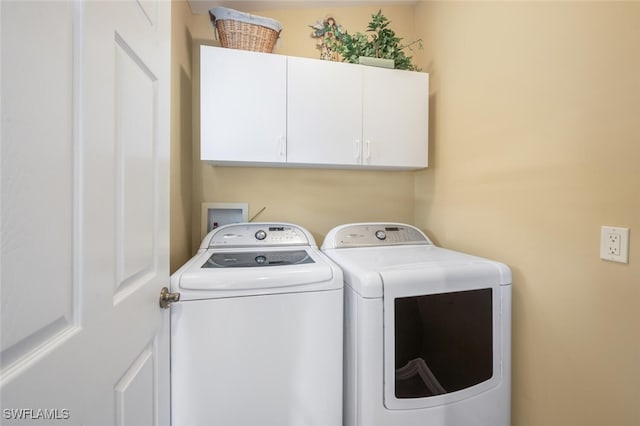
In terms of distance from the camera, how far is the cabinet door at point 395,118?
63.5 inches

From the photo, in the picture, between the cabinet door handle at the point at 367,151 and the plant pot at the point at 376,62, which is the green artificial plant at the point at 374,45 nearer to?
the plant pot at the point at 376,62

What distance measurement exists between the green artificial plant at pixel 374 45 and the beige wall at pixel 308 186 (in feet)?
1.08

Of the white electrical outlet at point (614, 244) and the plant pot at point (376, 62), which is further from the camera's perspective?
the plant pot at point (376, 62)

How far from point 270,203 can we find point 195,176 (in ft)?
1.76

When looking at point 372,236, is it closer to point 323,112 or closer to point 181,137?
point 323,112

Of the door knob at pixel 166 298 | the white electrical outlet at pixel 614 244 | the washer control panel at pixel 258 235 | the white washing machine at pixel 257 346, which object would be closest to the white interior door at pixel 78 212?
the door knob at pixel 166 298

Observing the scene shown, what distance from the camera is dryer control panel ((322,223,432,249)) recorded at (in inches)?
63.6

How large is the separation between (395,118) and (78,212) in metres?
1.62

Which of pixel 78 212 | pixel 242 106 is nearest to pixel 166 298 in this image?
pixel 78 212

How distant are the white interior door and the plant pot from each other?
3.80 feet

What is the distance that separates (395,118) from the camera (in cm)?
165

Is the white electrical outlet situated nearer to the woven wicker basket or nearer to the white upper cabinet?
the white upper cabinet

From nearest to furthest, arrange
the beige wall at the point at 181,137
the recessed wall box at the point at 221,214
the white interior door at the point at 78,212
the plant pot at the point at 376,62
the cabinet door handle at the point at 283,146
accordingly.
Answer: the white interior door at the point at 78,212 → the beige wall at the point at 181,137 → the cabinet door handle at the point at 283,146 → the plant pot at the point at 376,62 → the recessed wall box at the point at 221,214

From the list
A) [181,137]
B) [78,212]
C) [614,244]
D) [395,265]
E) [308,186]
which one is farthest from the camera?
[308,186]
